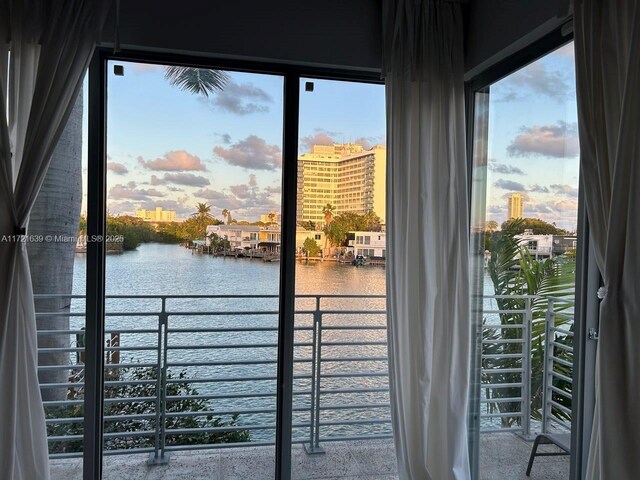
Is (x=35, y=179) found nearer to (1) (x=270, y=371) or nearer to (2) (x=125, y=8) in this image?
(2) (x=125, y=8)

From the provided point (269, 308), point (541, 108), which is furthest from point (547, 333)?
point (269, 308)

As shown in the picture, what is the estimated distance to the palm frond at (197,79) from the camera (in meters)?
2.33

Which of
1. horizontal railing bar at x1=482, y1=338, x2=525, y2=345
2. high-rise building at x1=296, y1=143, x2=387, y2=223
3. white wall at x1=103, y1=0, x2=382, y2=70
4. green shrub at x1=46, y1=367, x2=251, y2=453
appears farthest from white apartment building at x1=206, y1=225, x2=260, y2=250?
horizontal railing bar at x1=482, y1=338, x2=525, y2=345

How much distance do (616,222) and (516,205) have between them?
841 mm

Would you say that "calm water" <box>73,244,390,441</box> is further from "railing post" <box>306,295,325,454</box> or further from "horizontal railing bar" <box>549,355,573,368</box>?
"horizontal railing bar" <box>549,355,573,368</box>

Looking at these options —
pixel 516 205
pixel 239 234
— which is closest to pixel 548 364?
pixel 516 205

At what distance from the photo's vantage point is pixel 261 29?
229 centimetres

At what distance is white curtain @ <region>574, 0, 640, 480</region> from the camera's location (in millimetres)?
1338

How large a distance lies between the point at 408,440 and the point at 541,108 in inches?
69.9

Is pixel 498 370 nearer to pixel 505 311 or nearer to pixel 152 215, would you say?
pixel 505 311

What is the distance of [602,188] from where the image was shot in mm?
1476

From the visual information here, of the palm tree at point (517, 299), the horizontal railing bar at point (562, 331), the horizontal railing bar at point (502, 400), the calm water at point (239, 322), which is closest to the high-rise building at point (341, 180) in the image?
the calm water at point (239, 322)

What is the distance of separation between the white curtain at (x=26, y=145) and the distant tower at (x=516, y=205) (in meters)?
2.21

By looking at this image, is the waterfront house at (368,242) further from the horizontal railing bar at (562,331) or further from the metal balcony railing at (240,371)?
the horizontal railing bar at (562,331)
